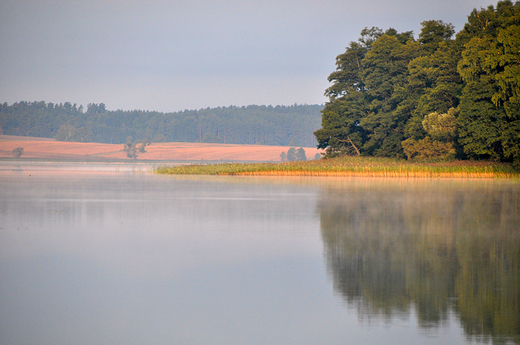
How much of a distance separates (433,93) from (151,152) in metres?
138

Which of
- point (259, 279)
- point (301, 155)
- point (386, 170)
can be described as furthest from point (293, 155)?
point (259, 279)

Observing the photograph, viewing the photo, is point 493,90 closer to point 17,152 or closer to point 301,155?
point 301,155

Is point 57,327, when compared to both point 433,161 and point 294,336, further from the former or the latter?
point 433,161

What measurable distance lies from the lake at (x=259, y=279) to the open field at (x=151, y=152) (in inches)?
6168

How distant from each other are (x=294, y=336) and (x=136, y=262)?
5.26 metres

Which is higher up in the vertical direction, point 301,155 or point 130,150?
point 130,150

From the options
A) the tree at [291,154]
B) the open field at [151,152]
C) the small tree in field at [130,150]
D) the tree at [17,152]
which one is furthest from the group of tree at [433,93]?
the tree at [17,152]

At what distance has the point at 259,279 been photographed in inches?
380

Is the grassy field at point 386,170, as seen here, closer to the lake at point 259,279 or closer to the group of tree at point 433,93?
the group of tree at point 433,93

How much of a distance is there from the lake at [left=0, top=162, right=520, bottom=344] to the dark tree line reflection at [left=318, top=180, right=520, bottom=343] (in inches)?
1.2

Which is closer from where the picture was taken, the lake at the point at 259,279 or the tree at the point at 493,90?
the lake at the point at 259,279

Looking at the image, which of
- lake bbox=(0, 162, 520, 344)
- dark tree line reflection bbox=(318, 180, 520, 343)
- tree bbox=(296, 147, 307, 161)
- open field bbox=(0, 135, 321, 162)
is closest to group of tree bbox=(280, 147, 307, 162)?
tree bbox=(296, 147, 307, 161)

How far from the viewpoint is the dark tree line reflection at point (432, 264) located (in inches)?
300

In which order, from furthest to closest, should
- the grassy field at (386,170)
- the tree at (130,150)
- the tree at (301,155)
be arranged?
the tree at (130,150), the tree at (301,155), the grassy field at (386,170)
